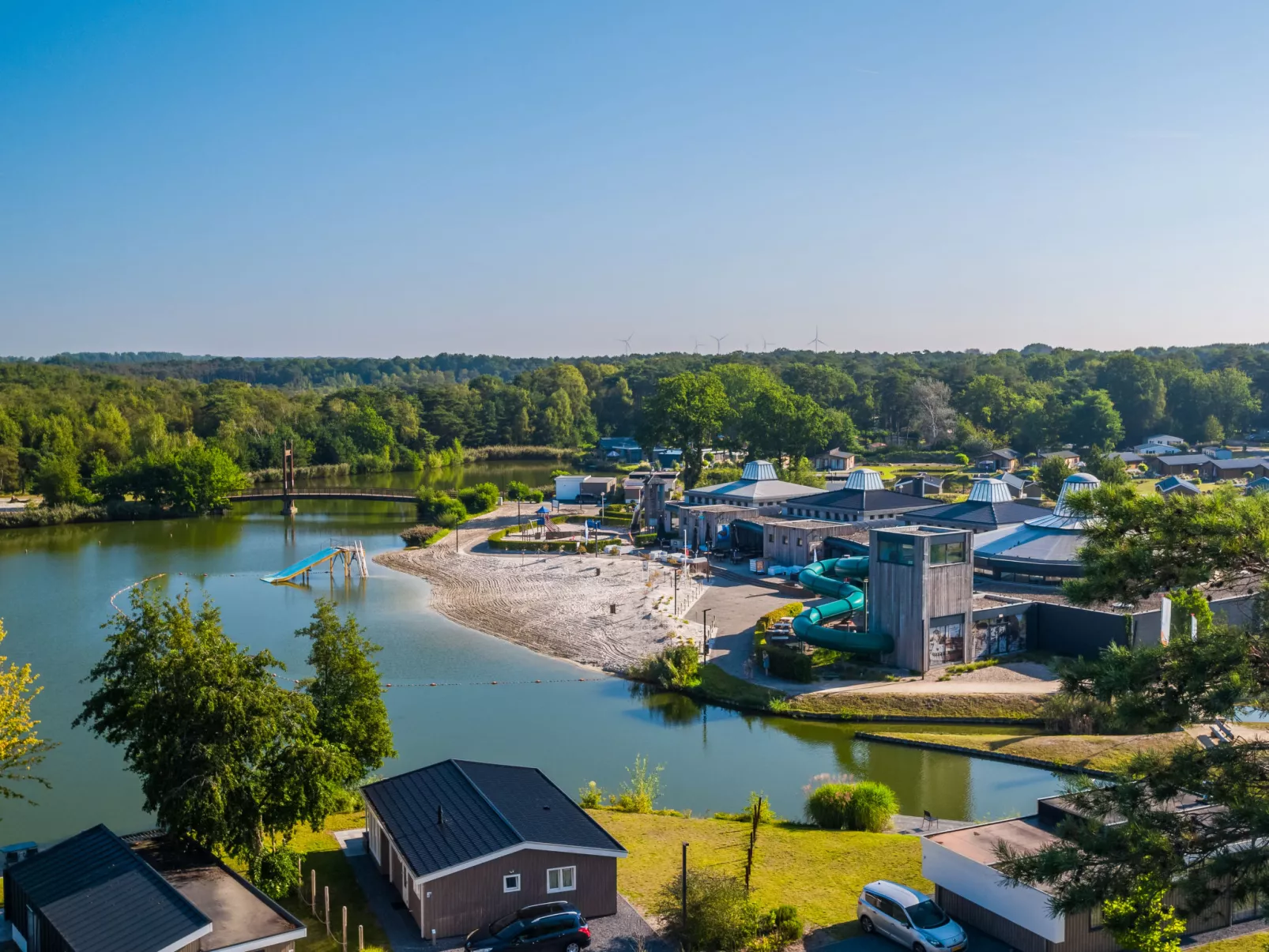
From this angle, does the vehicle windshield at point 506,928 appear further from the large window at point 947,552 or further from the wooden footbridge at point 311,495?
the wooden footbridge at point 311,495

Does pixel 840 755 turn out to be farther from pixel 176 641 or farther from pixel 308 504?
pixel 308 504

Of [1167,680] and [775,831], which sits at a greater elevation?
[1167,680]

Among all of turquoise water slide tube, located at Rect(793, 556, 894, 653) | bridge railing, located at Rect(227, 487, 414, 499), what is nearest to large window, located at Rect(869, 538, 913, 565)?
turquoise water slide tube, located at Rect(793, 556, 894, 653)

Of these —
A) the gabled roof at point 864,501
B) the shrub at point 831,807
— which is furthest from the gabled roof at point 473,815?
the gabled roof at point 864,501

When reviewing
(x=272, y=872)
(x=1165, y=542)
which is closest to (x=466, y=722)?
(x=272, y=872)

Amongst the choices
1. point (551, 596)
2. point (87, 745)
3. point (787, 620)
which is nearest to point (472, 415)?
point (551, 596)

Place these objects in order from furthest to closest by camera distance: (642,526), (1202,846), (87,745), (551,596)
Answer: (642,526) < (551,596) < (87,745) < (1202,846)

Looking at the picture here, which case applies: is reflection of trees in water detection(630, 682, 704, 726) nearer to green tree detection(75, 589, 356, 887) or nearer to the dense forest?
green tree detection(75, 589, 356, 887)

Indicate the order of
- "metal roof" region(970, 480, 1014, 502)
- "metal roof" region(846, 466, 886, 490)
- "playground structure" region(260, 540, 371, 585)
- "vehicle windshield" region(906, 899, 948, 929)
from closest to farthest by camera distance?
"vehicle windshield" region(906, 899, 948, 929) → "metal roof" region(970, 480, 1014, 502) → "playground structure" region(260, 540, 371, 585) → "metal roof" region(846, 466, 886, 490)
